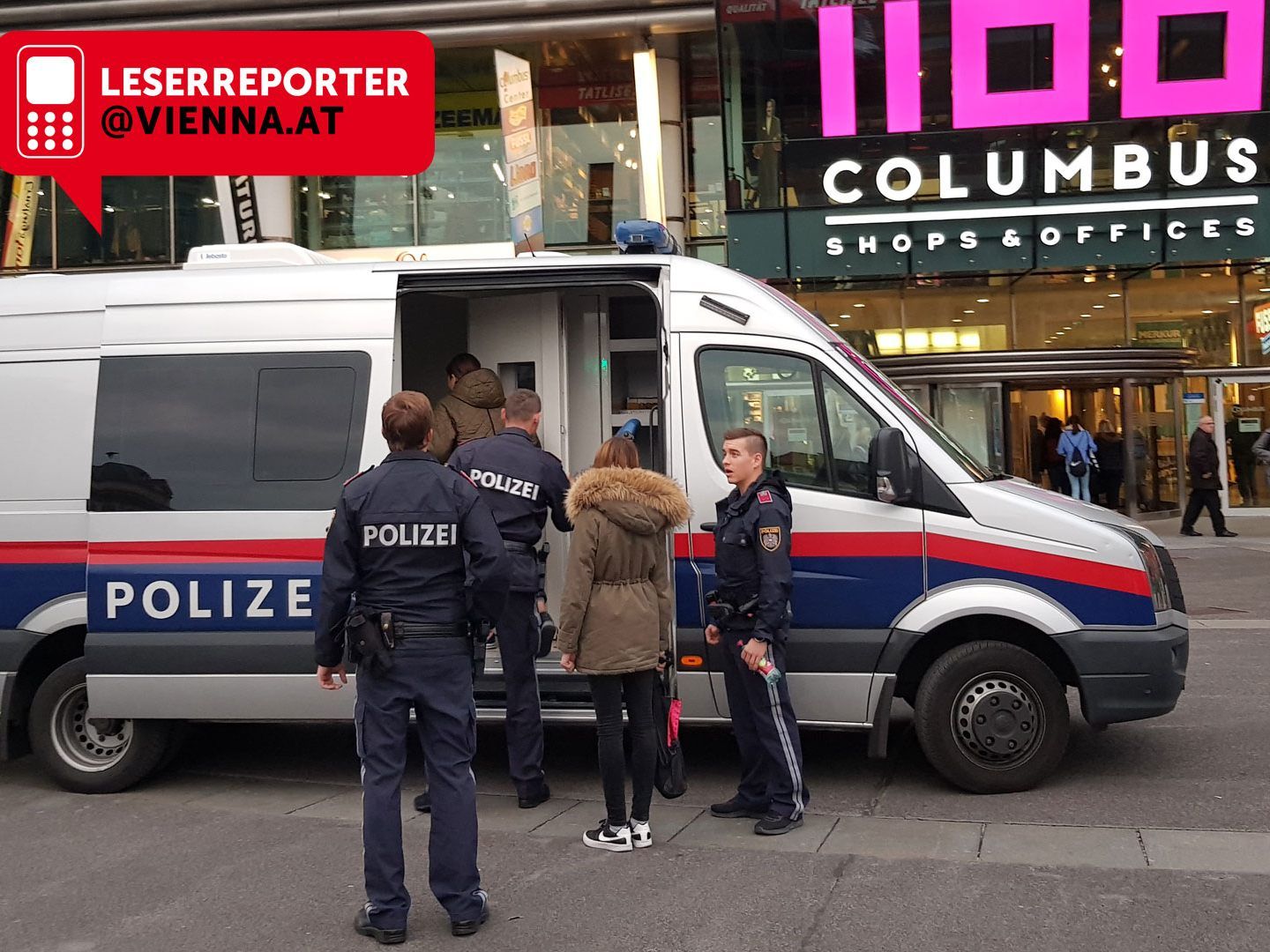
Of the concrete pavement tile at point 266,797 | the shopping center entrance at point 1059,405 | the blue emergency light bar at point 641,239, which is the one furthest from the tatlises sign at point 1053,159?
the concrete pavement tile at point 266,797

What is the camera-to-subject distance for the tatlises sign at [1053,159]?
736 inches

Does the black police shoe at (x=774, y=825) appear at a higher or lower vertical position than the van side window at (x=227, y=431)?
lower

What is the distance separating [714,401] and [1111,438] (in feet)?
49.2

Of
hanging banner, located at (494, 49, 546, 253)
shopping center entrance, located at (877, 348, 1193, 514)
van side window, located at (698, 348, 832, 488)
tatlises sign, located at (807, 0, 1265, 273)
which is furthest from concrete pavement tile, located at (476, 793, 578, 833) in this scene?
tatlises sign, located at (807, 0, 1265, 273)

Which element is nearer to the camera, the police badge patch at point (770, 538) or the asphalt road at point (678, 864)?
the asphalt road at point (678, 864)

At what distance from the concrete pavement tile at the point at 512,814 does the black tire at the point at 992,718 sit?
180 cm

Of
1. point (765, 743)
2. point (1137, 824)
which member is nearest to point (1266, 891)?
point (1137, 824)

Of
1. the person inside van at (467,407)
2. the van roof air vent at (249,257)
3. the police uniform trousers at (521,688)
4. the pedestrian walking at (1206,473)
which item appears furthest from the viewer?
the pedestrian walking at (1206,473)

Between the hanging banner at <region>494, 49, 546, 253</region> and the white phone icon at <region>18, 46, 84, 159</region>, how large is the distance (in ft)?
19.1

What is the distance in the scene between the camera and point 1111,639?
586 centimetres

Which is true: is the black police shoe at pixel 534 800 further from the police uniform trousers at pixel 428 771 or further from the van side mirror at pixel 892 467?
the van side mirror at pixel 892 467

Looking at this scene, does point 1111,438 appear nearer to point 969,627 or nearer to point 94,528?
point 969,627

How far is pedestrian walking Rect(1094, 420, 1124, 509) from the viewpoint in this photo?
19.4 m

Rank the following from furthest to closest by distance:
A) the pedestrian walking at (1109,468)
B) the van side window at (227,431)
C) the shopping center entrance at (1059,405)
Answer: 1. the pedestrian walking at (1109,468)
2. the shopping center entrance at (1059,405)
3. the van side window at (227,431)
